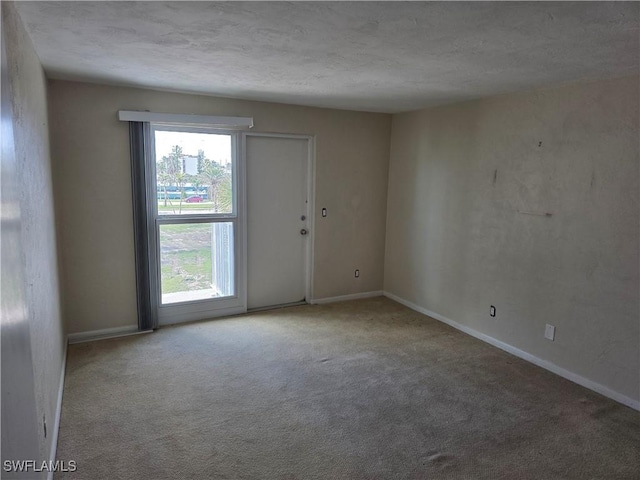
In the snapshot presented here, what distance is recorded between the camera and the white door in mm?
4320

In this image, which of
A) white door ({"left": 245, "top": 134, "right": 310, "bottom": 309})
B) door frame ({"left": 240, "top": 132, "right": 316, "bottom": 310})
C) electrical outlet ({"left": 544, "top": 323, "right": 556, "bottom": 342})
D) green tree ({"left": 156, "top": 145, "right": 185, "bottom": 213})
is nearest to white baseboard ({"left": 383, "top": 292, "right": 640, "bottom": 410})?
electrical outlet ({"left": 544, "top": 323, "right": 556, "bottom": 342})

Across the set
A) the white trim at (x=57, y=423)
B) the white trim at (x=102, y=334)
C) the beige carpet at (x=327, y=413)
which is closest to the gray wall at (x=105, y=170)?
the white trim at (x=102, y=334)

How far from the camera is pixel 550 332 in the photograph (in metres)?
3.25

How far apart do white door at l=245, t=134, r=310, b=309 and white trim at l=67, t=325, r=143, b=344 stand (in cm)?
121

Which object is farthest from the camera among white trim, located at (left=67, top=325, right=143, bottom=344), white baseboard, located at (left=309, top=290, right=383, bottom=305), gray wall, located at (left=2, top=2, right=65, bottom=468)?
white baseboard, located at (left=309, top=290, right=383, bottom=305)

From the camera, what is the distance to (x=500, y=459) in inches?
87.7

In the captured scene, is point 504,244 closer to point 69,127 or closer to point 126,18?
point 126,18

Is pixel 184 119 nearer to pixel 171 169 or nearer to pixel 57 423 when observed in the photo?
pixel 171 169

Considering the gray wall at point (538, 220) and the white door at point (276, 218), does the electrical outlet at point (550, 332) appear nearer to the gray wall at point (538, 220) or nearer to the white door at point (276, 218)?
the gray wall at point (538, 220)

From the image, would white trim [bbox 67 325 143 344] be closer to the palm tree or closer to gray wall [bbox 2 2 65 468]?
gray wall [bbox 2 2 65 468]

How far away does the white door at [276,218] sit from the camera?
4320 millimetres

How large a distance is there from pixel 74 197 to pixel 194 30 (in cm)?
217

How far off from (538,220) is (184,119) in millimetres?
3209

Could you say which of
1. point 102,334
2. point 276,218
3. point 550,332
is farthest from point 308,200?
point 550,332
